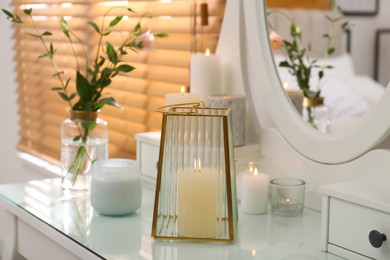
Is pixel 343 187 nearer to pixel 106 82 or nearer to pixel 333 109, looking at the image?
pixel 333 109

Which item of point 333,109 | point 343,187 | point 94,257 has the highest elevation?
point 333,109

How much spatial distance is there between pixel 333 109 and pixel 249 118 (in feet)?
0.93

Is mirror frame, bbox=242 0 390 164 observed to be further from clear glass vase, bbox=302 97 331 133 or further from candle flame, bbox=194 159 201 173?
candle flame, bbox=194 159 201 173

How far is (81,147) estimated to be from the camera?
5.16 ft

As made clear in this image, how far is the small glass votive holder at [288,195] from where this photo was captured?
51.6 inches

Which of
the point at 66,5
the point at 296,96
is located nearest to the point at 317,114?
the point at 296,96

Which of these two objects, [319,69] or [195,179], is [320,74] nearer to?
[319,69]

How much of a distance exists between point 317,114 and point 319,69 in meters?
0.09

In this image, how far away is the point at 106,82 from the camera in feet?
5.08

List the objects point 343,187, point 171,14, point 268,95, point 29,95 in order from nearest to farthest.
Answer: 1. point 343,187
2. point 268,95
3. point 171,14
4. point 29,95

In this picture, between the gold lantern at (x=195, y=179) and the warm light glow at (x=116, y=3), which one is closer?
the gold lantern at (x=195, y=179)

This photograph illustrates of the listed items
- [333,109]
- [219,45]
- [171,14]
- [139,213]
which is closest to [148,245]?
[139,213]

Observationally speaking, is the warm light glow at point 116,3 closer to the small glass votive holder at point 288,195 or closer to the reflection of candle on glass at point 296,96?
the reflection of candle on glass at point 296,96

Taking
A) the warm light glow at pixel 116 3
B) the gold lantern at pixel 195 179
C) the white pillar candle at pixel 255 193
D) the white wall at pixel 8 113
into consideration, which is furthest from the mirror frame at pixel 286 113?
the white wall at pixel 8 113
